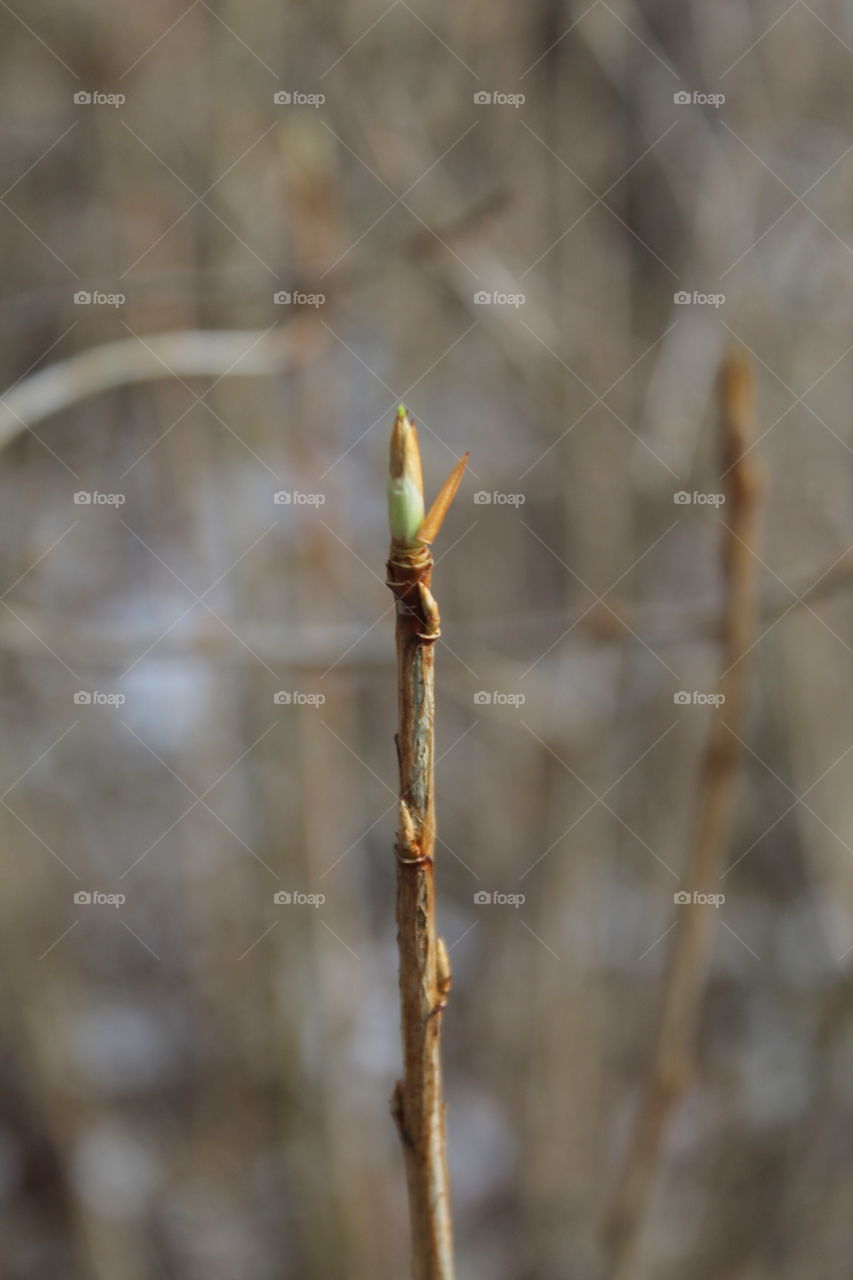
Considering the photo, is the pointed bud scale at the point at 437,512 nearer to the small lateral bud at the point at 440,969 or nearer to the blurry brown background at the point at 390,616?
the small lateral bud at the point at 440,969

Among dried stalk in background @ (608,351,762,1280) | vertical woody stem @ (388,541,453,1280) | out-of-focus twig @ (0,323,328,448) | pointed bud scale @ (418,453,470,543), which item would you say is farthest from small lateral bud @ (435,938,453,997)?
out-of-focus twig @ (0,323,328,448)

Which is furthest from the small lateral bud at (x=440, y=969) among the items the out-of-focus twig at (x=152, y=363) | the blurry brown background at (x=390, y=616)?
the blurry brown background at (x=390, y=616)

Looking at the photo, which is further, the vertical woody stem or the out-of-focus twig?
the out-of-focus twig

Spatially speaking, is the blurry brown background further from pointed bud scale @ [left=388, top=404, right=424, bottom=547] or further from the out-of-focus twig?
pointed bud scale @ [left=388, top=404, right=424, bottom=547]

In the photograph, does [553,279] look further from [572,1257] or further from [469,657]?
[572,1257]

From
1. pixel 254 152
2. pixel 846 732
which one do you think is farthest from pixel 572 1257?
pixel 254 152

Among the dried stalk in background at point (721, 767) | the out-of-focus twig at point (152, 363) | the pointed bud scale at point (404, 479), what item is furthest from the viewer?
the out-of-focus twig at point (152, 363)
